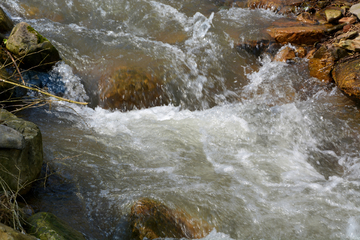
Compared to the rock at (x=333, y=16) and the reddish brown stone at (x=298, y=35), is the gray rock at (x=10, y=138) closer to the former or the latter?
the reddish brown stone at (x=298, y=35)

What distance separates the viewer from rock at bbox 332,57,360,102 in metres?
4.93

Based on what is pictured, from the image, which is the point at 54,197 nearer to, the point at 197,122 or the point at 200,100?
the point at 197,122

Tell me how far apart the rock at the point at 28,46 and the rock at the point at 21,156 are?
2.08 meters

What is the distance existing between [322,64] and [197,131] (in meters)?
3.22

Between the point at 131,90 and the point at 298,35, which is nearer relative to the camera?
the point at 131,90

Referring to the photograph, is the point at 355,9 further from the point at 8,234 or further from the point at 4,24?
the point at 8,234

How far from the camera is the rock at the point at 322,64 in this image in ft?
18.3

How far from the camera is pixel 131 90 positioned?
480 cm

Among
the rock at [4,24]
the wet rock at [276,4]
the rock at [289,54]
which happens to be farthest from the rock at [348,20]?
the rock at [4,24]

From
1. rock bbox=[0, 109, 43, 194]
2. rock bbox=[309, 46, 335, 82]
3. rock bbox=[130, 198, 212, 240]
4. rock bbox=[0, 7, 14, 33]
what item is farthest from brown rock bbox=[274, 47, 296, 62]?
rock bbox=[0, 7, 14, 33]

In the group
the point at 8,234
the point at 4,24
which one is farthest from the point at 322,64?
the point at 4,24

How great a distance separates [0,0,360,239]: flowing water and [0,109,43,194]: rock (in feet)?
0.82

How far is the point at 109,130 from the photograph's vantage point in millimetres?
4117

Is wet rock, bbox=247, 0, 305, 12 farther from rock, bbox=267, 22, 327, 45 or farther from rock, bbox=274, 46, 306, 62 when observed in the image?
rock, bbox=274, 46, 306, 62
